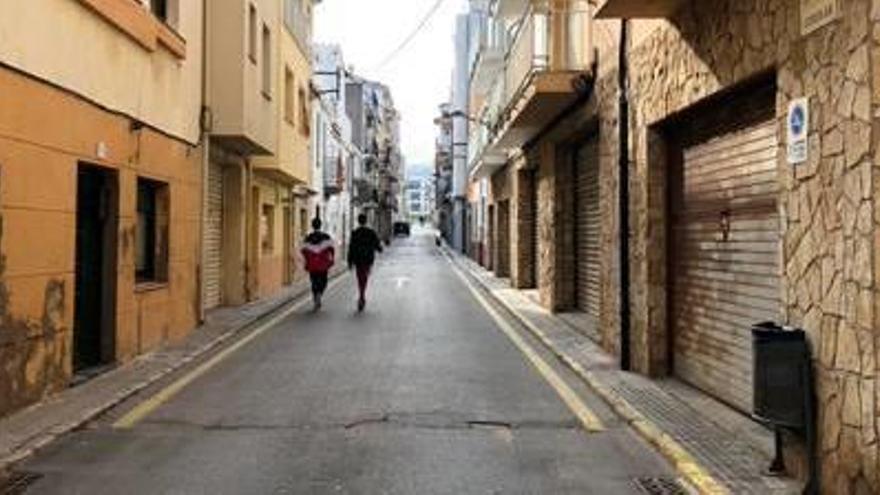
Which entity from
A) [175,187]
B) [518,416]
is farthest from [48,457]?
[175,187]

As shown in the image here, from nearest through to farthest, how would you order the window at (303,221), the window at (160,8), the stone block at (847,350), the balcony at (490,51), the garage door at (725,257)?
the stone block at (847,350) → the garage door at (725,257) → the window at (160,8) → the balcony at (490,51) → the window at (303,221)

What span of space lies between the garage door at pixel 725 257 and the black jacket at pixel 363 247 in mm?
11612

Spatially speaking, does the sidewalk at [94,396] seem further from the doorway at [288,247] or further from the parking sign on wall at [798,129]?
the doorway at [288,247]

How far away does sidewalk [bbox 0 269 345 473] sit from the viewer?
8336 millimetres

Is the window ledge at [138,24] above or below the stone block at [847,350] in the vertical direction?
above

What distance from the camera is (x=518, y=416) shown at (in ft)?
31.8

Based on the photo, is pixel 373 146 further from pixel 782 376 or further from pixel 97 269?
pixel 782 376

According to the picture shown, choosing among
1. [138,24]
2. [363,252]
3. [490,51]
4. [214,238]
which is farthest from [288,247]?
[138,24]

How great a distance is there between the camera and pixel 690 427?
893cm

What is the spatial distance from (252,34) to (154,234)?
6633mm

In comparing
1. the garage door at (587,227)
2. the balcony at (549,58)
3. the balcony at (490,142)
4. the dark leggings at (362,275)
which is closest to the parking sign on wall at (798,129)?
the balcony at (549,58)

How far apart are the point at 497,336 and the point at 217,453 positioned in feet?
29.7

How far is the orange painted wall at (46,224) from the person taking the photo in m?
9.24

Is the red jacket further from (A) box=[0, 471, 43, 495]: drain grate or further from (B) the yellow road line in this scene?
(A) box=[0, 471, 43, 495]: drain grate
